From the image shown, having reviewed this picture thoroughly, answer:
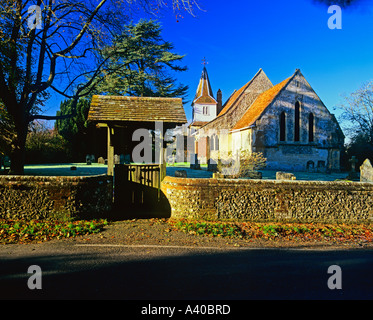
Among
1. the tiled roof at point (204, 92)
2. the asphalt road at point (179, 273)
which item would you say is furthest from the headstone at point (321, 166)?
the tiled roof at point (204, 92)

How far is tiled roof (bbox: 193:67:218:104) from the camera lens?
155 feet

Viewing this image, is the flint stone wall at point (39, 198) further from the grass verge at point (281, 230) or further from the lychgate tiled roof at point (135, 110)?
the grass verge at point (281, 230)

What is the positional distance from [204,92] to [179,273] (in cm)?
4667

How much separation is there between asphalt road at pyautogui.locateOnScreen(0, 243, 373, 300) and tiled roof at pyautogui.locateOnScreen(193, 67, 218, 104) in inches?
1717

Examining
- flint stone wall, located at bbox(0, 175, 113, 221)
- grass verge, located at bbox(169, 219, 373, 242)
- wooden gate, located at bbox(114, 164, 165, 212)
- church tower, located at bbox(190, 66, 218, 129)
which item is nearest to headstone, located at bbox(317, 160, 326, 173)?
grass verge, located at bbox(169, 219, 373, 242)

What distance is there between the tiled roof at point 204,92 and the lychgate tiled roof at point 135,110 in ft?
125

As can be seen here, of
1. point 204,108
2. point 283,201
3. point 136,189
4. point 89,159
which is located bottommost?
point 283,201

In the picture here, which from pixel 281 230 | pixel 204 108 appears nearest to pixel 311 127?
pixel 281 230

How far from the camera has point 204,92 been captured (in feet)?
159

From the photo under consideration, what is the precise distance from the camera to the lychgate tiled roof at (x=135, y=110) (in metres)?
8.90

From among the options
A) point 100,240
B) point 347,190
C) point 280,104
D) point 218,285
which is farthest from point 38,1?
point 280,104

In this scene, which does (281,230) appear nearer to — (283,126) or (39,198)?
(39,198)

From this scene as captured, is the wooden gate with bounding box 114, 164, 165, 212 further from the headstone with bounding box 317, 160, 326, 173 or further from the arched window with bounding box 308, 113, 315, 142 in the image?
the arched window with bounding box 308, 113, 315, 142
